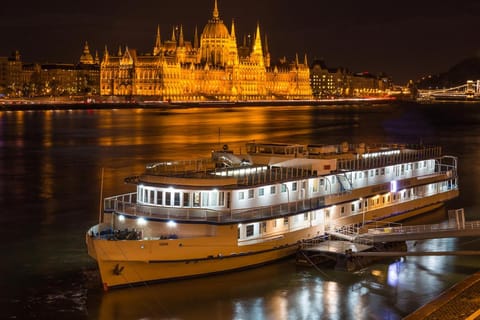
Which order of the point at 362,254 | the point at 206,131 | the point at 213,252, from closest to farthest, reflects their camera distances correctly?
1. the point at 213,252
2. the point at 362,254
3. the point at 206,131

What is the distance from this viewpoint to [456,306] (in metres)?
14.3

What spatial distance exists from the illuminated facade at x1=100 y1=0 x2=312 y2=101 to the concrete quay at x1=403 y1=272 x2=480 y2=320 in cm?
15655

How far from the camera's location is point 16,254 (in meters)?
21.0

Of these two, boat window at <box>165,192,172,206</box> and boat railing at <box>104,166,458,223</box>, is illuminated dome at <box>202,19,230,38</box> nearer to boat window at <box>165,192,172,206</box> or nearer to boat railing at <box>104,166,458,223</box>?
boat railing at <box>104,166,458,223</box>

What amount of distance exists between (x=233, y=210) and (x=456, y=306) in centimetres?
A: 655

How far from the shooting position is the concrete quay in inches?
537

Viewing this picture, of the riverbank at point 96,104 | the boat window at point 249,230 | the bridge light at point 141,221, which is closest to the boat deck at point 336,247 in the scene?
the boat window at point 249,230

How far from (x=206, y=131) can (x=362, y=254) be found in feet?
209

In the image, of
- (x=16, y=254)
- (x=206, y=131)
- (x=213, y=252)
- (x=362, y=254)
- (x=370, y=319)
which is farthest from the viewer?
(x=206, y=131)

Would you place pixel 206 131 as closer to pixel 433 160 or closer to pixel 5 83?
pixel 433 160

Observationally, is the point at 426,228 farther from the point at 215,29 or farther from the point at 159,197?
the point at 215,29

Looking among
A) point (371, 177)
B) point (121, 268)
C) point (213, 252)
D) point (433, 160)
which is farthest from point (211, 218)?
point (433, 160)

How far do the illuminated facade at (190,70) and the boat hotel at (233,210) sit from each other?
148 meters

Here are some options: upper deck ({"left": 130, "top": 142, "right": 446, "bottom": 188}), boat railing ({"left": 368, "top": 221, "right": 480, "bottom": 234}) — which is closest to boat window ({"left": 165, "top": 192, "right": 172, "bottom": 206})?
upper deck ({"left": 130, "top": 142, "right": 446, "bottom": 188})
